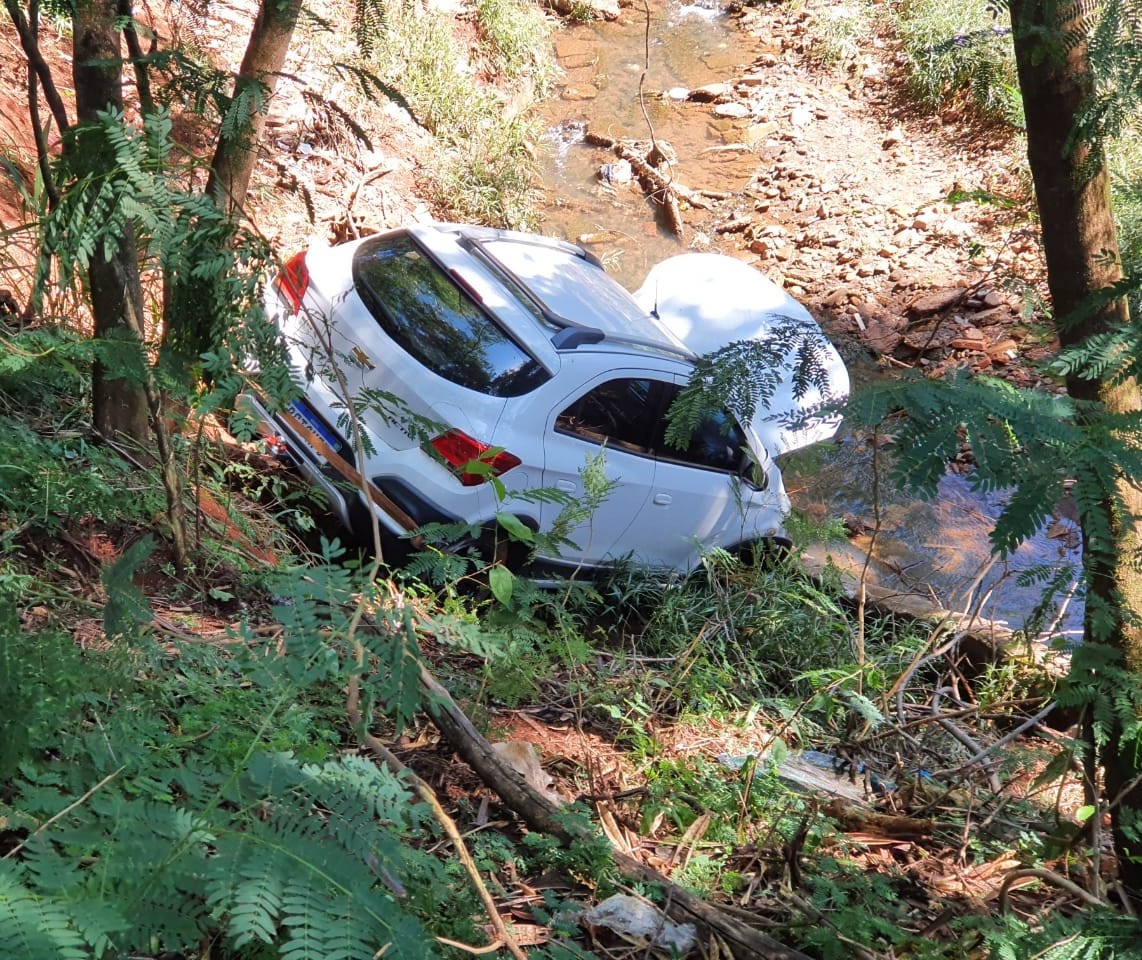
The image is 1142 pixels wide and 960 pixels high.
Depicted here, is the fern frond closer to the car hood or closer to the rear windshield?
the rear windshield

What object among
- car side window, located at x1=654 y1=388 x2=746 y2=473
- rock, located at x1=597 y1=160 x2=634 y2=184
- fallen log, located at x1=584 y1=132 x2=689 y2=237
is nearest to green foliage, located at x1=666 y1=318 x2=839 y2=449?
car side window, located at x1=654 y1=388 x2=746 y2=473

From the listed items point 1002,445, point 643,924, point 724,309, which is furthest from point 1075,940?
point 724,309

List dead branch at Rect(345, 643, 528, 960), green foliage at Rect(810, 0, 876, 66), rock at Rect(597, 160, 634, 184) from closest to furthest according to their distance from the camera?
dead branch at Rect(345, 643, 528, 960)
rock at Rect(597, 160, 634, 184)
green foliage at Rect(810, 0, 876, 66)

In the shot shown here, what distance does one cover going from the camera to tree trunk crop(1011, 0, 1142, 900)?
3031mm

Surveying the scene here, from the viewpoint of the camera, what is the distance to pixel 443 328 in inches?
206

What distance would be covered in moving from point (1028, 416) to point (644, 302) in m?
5.03

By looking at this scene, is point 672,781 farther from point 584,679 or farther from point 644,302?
point 644,302

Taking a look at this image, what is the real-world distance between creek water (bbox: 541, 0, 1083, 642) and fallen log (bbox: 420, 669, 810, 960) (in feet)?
4.77

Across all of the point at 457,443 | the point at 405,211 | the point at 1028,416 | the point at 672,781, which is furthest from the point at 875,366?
the point at 1028,416

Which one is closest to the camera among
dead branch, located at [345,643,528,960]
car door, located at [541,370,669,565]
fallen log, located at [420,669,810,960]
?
dead branch, located at [345,643,528,960]

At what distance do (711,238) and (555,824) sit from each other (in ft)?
28.7

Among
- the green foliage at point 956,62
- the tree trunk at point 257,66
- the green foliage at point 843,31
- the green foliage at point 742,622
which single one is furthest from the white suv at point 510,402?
the green foliage at point 843,31

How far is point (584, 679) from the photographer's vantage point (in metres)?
4.61

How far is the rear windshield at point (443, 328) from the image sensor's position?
512cm
